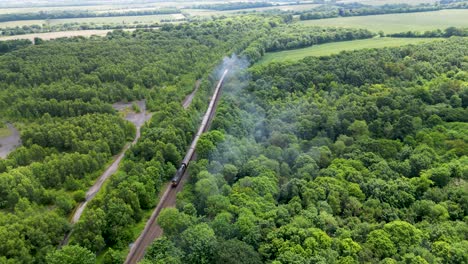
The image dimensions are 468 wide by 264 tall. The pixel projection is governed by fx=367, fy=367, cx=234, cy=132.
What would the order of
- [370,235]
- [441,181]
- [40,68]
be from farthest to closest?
[40,68], [441,181], [370,235]

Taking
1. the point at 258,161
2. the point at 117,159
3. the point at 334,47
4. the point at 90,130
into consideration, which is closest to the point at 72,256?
the point at 258,161

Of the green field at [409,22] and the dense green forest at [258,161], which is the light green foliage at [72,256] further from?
the green field at [409,22]

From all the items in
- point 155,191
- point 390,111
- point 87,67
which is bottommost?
point 155,191

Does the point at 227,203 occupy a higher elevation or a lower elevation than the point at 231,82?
lower

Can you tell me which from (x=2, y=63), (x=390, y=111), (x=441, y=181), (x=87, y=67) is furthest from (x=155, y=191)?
(x=2, y=63)

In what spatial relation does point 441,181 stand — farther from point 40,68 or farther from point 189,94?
point 40,68

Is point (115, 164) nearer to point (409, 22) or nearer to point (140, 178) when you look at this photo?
point (140, 178)

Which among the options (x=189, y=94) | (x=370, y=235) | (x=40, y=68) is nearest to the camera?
(x=370, y=235)
